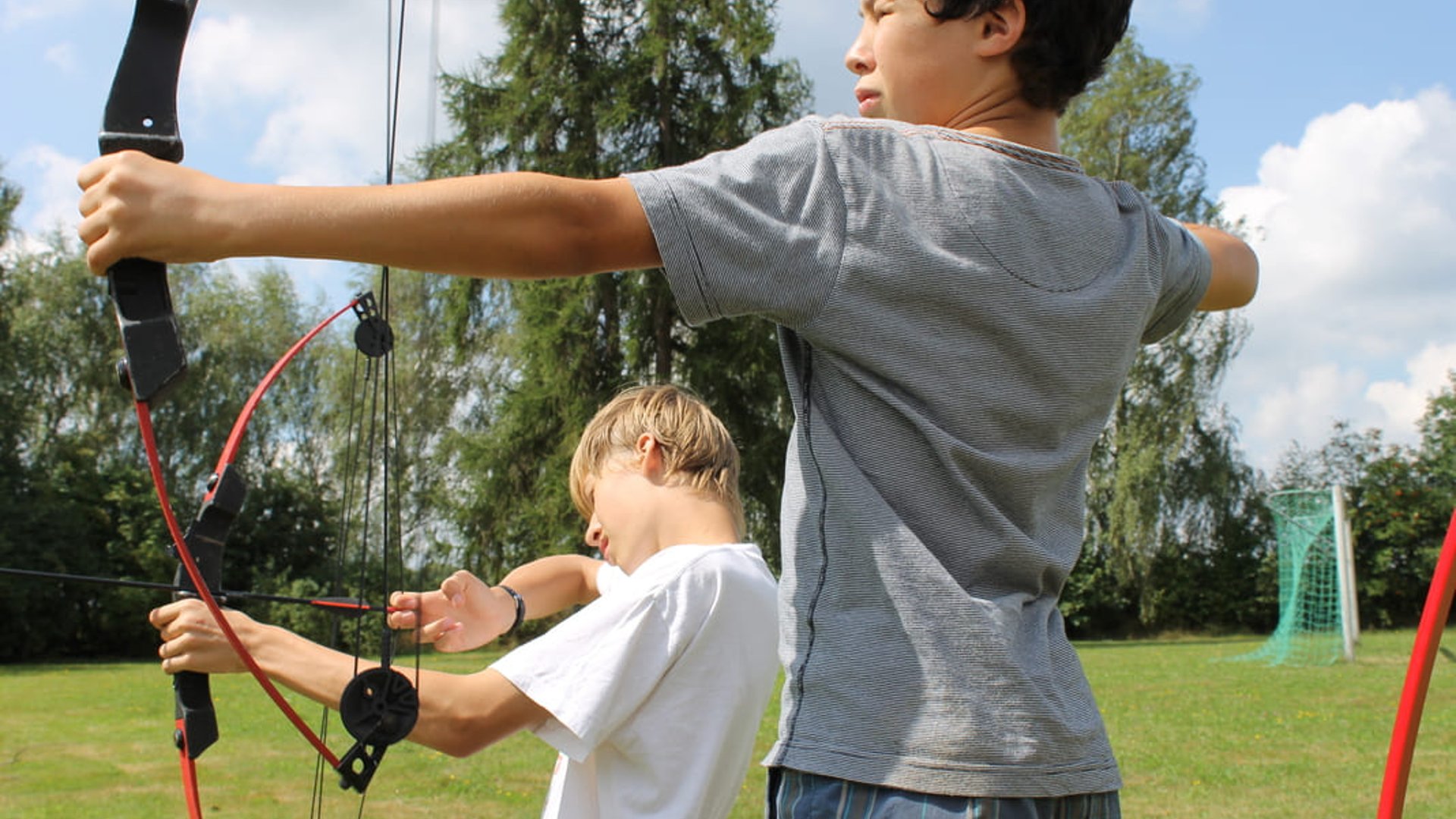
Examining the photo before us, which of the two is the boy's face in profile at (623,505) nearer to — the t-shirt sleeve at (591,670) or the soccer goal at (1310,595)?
the t-shirt sleeve at (591,670)

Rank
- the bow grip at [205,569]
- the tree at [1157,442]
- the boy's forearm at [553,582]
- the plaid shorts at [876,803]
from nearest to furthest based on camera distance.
A: the plaid shorts at [876,803]
the bow grip at [205,569]
the boy's forearm at [553,582]
the tree at [1157,442]

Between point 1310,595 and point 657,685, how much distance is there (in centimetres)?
1913

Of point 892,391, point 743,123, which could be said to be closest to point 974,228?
point 892,391

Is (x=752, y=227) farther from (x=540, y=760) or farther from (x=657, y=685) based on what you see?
(x=540, y=760)

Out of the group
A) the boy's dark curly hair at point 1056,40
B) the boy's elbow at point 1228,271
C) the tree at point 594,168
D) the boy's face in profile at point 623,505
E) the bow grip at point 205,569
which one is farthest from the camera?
the tree at point 594,168

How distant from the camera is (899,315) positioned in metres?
1.20

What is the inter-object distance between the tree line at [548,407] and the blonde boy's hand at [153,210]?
630 inches

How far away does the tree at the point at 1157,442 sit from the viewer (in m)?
26.1

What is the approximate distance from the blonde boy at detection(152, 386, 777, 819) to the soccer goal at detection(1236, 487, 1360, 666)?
1644 cm

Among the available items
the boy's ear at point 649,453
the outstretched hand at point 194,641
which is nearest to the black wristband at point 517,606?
the boy's ear at point 649,453

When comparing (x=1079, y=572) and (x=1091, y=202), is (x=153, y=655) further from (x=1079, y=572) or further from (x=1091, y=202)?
(x=1091, y=202)

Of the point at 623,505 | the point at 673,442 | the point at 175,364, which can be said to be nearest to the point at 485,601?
the point at 623,505

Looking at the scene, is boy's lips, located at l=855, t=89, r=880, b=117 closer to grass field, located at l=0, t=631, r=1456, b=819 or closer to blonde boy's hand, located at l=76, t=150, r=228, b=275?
blonde boy's hand, located at l=76, t=150, r=228, b=275

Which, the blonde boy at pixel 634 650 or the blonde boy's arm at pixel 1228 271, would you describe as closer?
the blonde boy's arm at pixel 1228 271
